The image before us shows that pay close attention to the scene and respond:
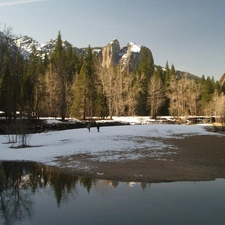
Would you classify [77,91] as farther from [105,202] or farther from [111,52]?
[111,52]

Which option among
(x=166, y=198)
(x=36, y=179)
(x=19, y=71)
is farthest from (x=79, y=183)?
(x=19, y=71)

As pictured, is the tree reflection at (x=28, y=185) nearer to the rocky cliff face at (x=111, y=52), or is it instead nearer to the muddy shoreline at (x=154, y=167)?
the muddy shoreline at (x=154, y=167)

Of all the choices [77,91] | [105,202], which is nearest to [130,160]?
[105,202]

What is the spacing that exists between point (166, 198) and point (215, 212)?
1855 mm

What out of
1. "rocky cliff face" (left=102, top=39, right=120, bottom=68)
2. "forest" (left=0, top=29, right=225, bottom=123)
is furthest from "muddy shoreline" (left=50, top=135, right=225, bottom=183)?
"rocky cliff face" (left=102, top=39, right=120, bottom=68)

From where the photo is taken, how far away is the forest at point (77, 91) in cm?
3969

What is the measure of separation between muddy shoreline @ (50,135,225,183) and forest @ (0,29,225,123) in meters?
22.2

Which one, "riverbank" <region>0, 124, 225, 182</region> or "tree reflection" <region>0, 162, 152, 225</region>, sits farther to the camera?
"riverbank" <region>0, 124, 225, 182</region>

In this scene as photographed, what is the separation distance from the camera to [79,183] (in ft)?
38.0

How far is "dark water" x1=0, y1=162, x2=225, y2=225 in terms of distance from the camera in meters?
7.56

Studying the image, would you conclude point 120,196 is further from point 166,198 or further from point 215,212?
point 215,212

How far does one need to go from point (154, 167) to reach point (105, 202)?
6043mm

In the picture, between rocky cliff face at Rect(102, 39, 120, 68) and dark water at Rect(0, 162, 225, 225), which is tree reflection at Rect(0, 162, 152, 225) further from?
rocky cliff face at Rect(102, 39, 120, 68)

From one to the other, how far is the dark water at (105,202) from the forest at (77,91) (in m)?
25.2
